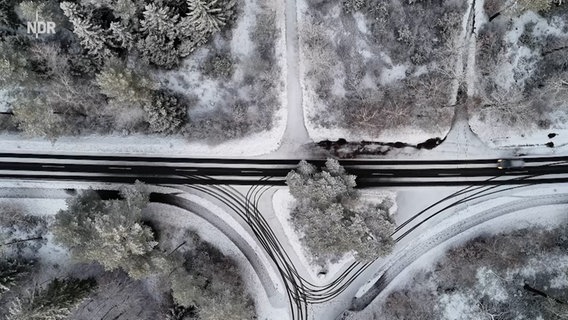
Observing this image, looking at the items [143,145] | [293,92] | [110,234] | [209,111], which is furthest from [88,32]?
[293,92]

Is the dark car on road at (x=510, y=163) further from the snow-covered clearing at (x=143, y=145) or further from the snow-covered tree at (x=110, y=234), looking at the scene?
the snow-covered tree at (x=110, y=234)

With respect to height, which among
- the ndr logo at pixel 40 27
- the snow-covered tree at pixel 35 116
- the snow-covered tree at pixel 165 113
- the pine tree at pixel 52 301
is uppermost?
the ndr logo at pixel 40 27

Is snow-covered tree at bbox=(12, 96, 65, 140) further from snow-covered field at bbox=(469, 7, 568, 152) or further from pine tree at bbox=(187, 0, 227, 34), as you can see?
snow-covered field at bbox=(469, 7, 568, 152)

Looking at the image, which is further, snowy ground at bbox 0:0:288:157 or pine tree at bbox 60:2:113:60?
snowy ground at bbox 0:0:288:157

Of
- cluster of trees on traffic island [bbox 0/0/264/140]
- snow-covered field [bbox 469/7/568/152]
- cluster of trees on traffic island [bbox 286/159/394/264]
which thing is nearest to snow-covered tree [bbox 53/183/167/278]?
cluster of trees on traffic island [bbox 0/0/264/140]

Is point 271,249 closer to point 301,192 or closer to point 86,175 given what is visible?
point 301,192

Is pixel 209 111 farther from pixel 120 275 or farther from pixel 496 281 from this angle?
pixel 496 281

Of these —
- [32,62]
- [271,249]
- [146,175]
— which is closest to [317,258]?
[271,249]

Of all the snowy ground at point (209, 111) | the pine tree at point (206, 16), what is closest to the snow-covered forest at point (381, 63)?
the snowy ground at point (209, 111)
